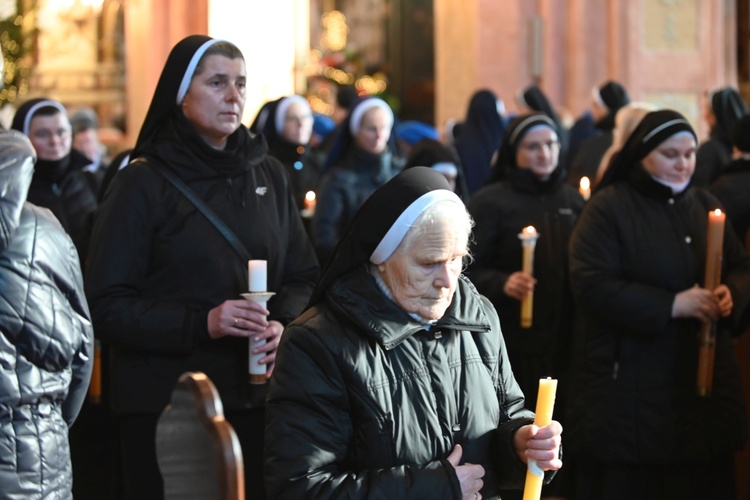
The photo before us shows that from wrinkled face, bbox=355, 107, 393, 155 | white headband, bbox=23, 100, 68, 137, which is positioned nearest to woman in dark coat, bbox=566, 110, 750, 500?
wrinkled face, bbox=355, 107, 393, 155

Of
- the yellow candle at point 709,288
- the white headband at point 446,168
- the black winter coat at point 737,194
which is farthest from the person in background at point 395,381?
the white headband at point 446,168

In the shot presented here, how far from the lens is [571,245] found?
244 inches

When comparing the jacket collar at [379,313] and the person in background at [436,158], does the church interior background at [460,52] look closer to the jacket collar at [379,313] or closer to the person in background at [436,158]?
the person in background at [436,158]

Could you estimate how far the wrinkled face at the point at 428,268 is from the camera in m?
3.54

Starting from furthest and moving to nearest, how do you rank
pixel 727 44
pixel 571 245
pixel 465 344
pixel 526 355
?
pixel 727 44, pixel 526 355, pixel 571 245, pixel 465 344

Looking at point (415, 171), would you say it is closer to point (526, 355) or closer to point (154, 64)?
point (526, 355)

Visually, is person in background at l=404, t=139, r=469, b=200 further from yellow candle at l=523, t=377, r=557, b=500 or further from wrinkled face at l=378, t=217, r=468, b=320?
yellow candle at l=523, t=377, r=557, b=500

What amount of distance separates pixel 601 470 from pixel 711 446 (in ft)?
1.61

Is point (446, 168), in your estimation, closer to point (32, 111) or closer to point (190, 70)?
point (32, 111)

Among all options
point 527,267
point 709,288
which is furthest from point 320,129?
point 709,288

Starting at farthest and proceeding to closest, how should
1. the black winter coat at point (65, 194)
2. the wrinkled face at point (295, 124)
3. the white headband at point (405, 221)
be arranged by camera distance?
the wrinkled face at point (295, 124)
the black winter coat at point (65, 194)
the white headband at point (405, 221)

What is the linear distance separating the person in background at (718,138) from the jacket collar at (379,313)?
595cm

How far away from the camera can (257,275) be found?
4.70 m

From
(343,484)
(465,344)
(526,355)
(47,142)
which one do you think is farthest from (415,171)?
(47,142)
